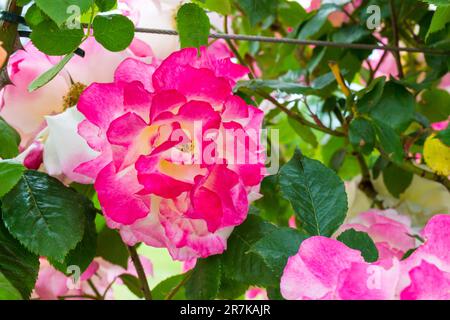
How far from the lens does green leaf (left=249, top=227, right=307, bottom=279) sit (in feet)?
1.13

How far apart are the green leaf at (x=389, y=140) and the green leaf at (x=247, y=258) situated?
0.12 metres

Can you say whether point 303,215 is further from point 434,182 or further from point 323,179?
point 434,182

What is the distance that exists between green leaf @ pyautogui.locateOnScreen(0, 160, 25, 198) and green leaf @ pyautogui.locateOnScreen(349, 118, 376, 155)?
9.6 inches

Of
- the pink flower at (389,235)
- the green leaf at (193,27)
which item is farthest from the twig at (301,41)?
the pink flower at (389,235)

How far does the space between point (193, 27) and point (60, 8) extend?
0.28 feet

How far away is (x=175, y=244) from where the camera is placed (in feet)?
1.25

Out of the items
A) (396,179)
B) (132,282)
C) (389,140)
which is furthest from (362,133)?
(132,282)

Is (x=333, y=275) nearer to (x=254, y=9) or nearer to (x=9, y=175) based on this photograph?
(x=9, y=175)

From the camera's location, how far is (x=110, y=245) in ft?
1.79

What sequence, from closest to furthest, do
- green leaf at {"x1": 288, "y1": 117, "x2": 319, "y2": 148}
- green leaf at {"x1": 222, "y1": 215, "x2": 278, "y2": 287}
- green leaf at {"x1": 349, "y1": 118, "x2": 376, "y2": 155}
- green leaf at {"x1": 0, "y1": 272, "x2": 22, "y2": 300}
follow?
green leaf at {"x1": 0, "y1": 272, "x2": 22, "y2": 300} → green leaf at {"x1": 222, "y1": 215, "x2": 278, "y2": 287} → green leaf at {"x1": 349, "y1": 118, "x2": 376, "y2": 155} → green leaf at {"x1": 288, "y1": 117, "x2": 319, "y2": 148}

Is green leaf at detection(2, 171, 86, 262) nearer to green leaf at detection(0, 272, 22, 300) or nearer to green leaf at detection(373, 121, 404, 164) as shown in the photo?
green leaf at detection(0, 272, 22, 300)

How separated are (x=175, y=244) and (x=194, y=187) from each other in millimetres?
38

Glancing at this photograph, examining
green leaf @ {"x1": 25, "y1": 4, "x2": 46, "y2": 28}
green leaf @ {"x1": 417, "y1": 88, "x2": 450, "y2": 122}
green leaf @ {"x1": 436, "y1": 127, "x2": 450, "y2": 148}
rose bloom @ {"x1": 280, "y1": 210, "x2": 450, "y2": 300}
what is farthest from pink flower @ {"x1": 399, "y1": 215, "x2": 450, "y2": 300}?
green leaf @ {"x1": 417, "y1": 88, "x2": 450, "y2": 122}
